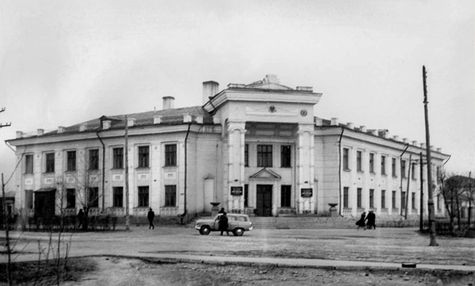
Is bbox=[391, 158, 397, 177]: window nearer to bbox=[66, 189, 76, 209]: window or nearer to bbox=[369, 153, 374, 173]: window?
bbox=[369, 153, 374, 173]: window

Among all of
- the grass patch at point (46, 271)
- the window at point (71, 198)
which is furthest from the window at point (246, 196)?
the grass patch at point (46, 271)

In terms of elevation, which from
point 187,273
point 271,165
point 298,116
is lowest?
point 187,273

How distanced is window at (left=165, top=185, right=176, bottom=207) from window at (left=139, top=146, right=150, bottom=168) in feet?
8.61

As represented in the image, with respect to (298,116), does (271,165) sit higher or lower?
lower

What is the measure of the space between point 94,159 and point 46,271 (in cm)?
3460

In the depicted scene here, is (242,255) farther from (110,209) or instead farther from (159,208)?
(110,209)

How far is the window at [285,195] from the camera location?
147 ft

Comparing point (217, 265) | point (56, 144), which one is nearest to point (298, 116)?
point (56, 144)

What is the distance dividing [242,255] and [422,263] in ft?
16.6

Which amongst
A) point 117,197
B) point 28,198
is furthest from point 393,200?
point 28,198

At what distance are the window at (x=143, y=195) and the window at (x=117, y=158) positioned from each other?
2.65 meters

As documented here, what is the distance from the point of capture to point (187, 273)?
14.2 m

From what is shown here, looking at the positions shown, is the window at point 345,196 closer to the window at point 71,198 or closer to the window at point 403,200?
the window at point 403,200

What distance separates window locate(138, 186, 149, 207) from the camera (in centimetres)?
4525
